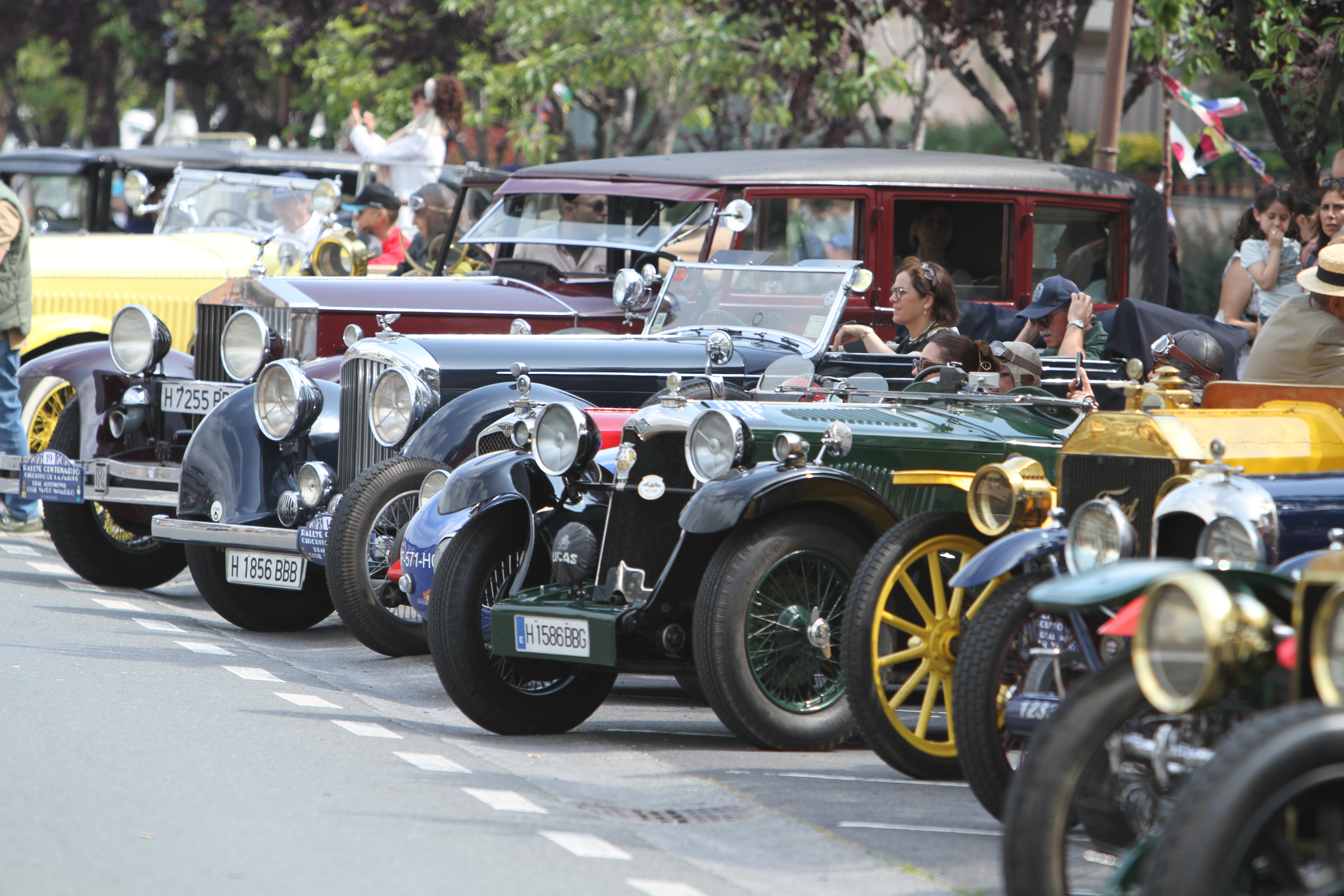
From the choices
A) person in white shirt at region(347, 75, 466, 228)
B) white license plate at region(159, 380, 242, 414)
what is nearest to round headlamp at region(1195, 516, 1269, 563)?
white license plate at region(159, 380, 242, 414)

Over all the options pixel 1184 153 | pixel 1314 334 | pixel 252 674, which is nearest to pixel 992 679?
pixel 1314 334

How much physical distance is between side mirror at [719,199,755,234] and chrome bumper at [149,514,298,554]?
277 centimetres

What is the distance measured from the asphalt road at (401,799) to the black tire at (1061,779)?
77cm

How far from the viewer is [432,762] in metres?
5.62

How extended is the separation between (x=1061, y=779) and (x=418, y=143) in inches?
441

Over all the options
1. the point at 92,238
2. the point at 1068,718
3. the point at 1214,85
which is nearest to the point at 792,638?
the point at 1068,718

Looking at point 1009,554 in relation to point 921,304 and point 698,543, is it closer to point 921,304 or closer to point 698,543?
point 698,543

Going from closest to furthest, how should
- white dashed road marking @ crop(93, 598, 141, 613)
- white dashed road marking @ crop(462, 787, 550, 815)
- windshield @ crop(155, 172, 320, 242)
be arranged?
1. white dashed road marking @ crop(462, 787, 550, 815)
2. white dashed road marking @ crop(93, 598, 141, 613)
3. windshield @ crop(155, 172, 320, 242)

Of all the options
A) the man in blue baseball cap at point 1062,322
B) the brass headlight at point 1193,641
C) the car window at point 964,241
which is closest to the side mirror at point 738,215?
the car window at point 964,241

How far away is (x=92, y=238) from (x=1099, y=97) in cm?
2163

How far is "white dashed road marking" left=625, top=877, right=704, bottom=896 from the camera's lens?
4.23 metres

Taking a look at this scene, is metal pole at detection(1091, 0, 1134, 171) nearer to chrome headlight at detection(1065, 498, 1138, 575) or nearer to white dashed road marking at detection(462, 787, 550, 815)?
chrome headlight at detection(1065, 498, 1138, 575)

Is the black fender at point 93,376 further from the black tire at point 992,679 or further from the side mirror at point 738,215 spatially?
the black tire at point 992,679

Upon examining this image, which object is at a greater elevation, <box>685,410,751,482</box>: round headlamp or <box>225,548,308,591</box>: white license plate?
<box>685,410,751,482</box>: round headlamp
